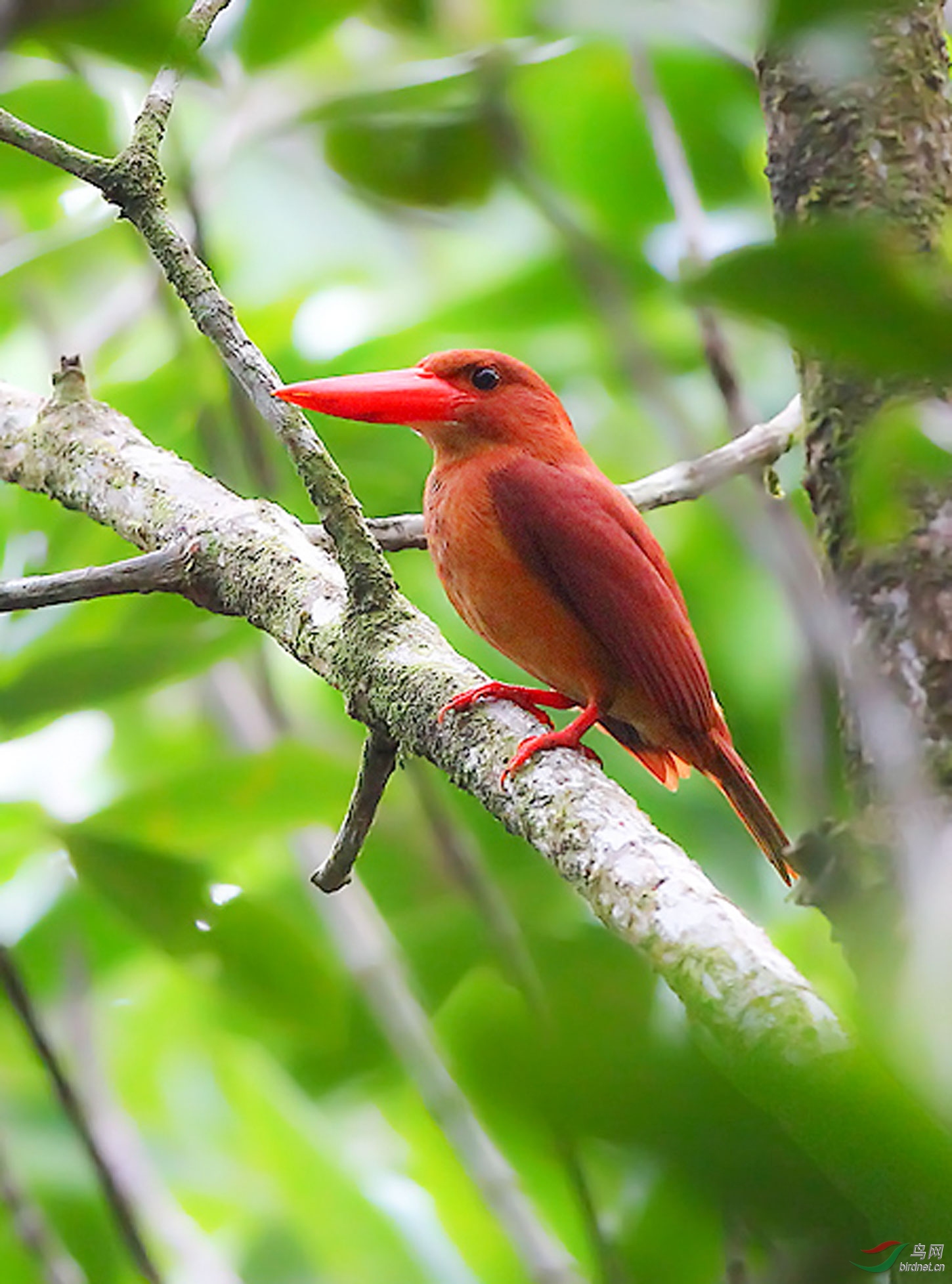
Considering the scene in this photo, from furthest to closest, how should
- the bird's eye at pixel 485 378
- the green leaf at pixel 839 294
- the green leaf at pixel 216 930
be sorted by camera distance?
the bird's eye at pixel 485 378 < the green leaf at pixel 216 930 < the green leaf at pixel 839 294

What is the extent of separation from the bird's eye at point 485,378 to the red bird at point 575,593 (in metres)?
0.16

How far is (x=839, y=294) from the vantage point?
35 centimetres

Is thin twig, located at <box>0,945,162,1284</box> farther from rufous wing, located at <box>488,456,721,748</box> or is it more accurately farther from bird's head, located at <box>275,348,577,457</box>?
bird's head, located at <box>275,348,577,457</box>

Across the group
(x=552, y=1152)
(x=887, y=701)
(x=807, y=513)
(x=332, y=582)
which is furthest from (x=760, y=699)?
(x=552, y=1152)

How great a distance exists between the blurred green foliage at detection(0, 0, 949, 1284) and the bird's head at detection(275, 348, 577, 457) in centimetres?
8

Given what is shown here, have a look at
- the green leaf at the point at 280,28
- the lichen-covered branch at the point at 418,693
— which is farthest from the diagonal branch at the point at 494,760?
the green leaf at the point at 280,28

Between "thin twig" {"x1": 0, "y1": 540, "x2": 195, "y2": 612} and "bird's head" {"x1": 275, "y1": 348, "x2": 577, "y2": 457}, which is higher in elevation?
"bird's head" {"x1": 275, "y1": 348, "x2": 577, "y2": 457}

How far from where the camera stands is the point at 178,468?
1973 millimetres

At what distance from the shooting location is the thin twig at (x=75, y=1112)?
4.85 feet

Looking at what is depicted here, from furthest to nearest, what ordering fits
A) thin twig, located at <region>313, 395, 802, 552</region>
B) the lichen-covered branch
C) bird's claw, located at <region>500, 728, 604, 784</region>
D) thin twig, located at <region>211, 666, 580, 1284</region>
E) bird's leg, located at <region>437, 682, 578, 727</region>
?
thin twig, located at <region>313, 395, 802, 552</region> → bird's leg, located at <region>437, 682, 578, 727</region> → bird's claw, located at <region>500, 728, 604, 784</region> → thin twig, located at <region>211, 666, 580, 1284</region> → the lichen-covered branch

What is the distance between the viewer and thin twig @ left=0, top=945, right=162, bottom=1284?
148 cm

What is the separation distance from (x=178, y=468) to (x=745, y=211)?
33.9 inches

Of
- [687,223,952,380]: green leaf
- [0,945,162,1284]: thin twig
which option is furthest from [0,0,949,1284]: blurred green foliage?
[0,945,162,1284]: thin twig

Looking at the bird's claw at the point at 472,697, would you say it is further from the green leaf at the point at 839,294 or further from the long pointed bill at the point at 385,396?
the green leaf at the point at 839,294
